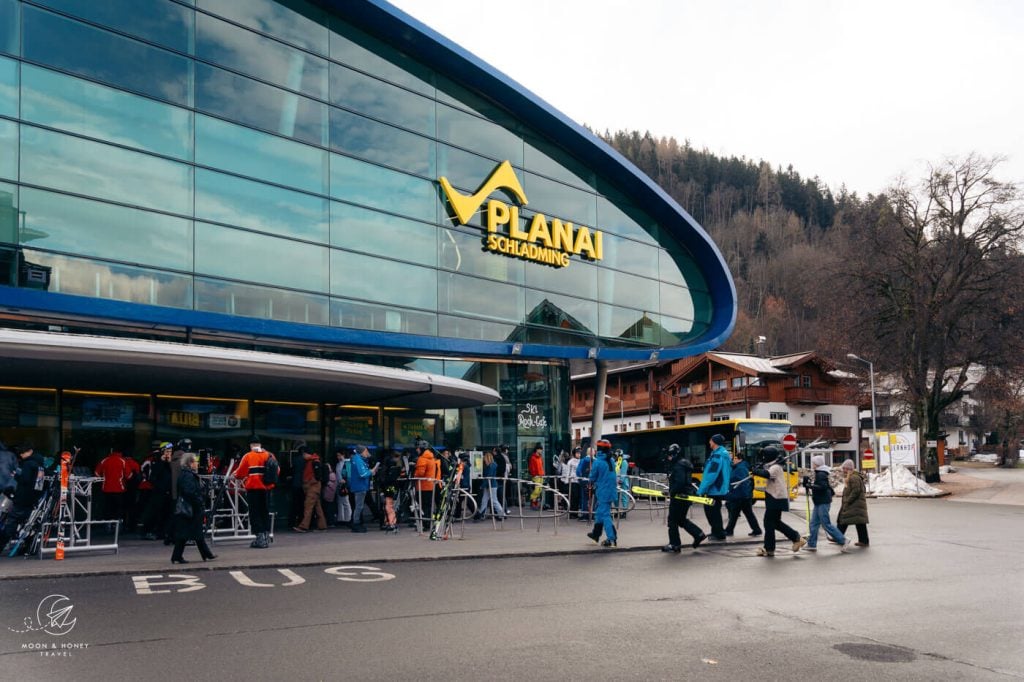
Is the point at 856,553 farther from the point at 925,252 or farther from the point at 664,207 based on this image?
the point at 925,252

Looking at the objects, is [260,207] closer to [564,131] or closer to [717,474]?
[564,131]

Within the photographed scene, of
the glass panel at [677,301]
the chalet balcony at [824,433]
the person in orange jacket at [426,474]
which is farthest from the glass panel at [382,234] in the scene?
the chalet balcony at [824,433]

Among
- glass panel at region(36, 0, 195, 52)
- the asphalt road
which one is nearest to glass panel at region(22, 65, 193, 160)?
glass panel at region(36, 0, 195, 52)

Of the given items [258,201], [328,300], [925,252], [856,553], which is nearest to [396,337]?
[328,300]

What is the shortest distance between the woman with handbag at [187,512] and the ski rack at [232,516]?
9.90 feet

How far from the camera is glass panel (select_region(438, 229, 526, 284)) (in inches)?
969

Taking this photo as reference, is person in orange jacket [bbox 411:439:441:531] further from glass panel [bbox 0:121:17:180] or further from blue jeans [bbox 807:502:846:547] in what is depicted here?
glass panel [bbox 0:121:17:180]

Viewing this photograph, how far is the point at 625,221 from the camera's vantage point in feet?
102

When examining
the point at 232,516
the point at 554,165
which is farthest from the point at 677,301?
the point at 232,516

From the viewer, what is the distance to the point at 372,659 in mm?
7094

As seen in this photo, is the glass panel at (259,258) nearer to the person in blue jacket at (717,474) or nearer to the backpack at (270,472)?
the backpack at (270,472)

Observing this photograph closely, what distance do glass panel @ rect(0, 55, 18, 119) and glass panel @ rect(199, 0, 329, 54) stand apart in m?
4.56

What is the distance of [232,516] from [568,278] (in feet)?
47.4

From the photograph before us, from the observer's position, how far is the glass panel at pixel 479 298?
24.4 metres
